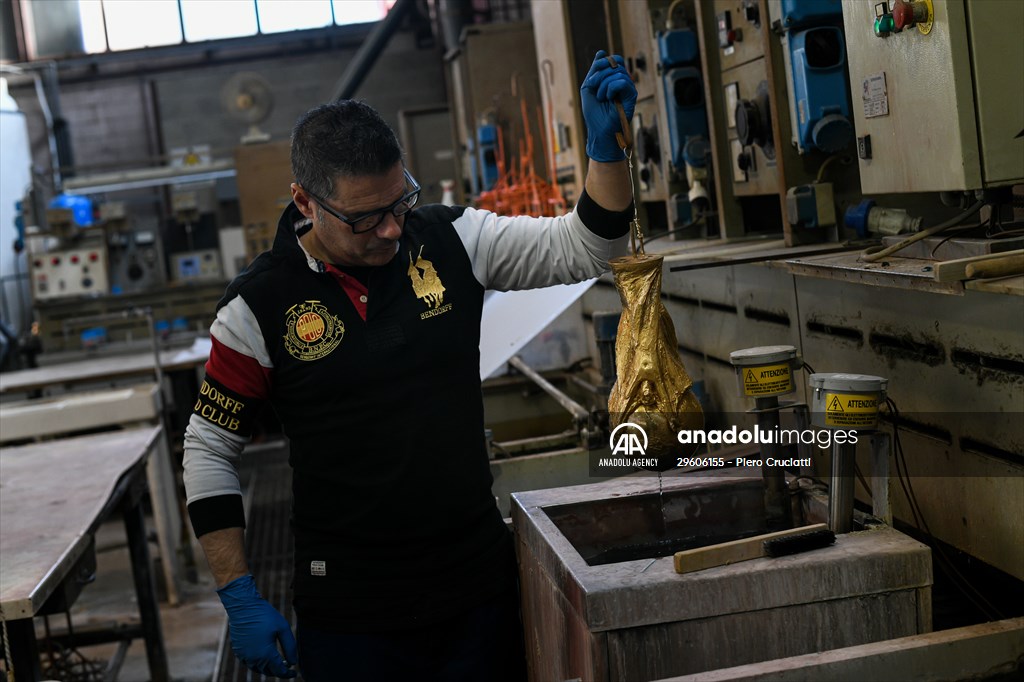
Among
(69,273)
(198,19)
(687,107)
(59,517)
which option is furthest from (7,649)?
(198,19)

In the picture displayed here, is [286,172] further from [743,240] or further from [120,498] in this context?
[743,240]

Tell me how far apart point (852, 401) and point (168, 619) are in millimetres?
3365

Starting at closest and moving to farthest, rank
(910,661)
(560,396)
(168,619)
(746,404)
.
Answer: (910,661)
(746,404)
(560,396)
(168,619)

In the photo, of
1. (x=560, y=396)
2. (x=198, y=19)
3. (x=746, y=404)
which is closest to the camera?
(x=746, y=404)

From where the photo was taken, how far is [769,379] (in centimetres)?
139

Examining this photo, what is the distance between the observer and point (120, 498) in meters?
2.75

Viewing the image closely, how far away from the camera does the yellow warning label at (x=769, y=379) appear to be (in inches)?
54.8

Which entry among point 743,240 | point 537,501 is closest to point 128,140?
point 743,240

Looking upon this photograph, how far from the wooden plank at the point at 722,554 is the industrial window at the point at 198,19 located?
26.8 feet

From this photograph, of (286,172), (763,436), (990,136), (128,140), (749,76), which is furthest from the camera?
(128,140)

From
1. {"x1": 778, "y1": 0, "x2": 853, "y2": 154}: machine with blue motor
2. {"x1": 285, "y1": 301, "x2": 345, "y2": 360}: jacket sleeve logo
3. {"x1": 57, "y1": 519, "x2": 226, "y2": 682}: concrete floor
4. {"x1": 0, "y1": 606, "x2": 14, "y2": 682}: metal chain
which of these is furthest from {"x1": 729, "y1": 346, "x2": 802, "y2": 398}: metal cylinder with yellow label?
{"x1": 57, "y1": 519, "x2": 226, "y2": 682}: concrete floor

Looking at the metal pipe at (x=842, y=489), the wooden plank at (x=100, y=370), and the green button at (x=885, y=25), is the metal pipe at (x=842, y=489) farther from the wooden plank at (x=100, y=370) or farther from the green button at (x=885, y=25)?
the wooden plank at (x=100, y=370)

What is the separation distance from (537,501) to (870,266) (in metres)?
0.56

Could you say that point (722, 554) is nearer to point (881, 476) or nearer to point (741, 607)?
point (741, 607)
